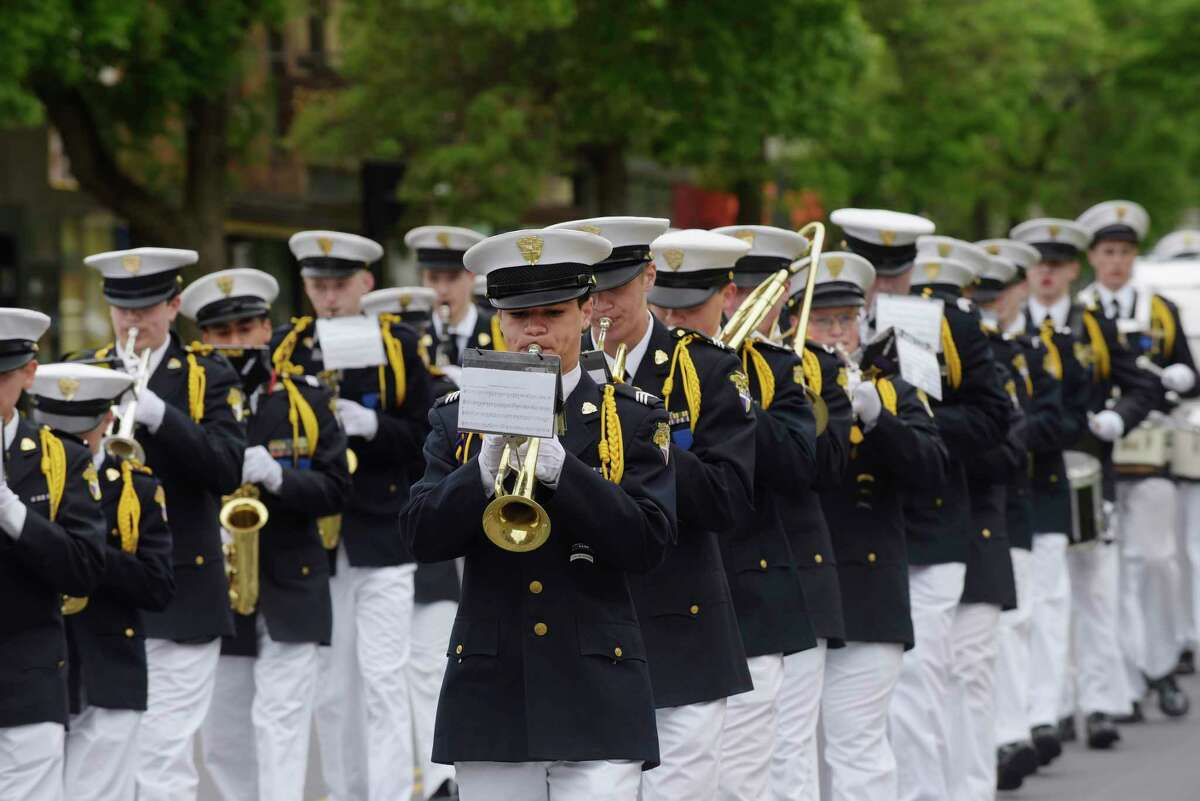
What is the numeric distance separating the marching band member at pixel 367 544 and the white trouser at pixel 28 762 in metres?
2.95

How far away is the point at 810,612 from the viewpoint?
27.5 ft

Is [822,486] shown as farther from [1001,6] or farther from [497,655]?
[1001,6]

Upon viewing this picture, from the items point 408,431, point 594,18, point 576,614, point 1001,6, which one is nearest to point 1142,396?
point 408,431

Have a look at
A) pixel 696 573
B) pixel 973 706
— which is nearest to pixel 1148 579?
pixel 973 706

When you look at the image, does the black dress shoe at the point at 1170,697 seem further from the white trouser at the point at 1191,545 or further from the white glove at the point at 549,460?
the white glove at the point at 549,460

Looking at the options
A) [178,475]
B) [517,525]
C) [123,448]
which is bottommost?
[178,475]

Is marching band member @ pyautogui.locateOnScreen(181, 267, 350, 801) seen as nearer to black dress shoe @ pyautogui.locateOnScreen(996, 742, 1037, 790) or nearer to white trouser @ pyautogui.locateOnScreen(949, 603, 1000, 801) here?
white trouser @ pyautogui.locateOnScreen(949, 603, 1000, 801)

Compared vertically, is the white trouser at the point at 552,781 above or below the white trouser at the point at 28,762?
above

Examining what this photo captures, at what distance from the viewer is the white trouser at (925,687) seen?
979cm

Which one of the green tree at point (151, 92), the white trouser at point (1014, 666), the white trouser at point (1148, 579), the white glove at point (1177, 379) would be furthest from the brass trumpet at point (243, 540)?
the green tree at point (151, 92)

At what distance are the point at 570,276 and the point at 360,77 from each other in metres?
22.8

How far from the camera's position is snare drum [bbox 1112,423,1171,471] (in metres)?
13.8

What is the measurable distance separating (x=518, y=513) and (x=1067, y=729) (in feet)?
27.0

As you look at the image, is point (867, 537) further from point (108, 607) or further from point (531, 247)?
point (531, 247)
